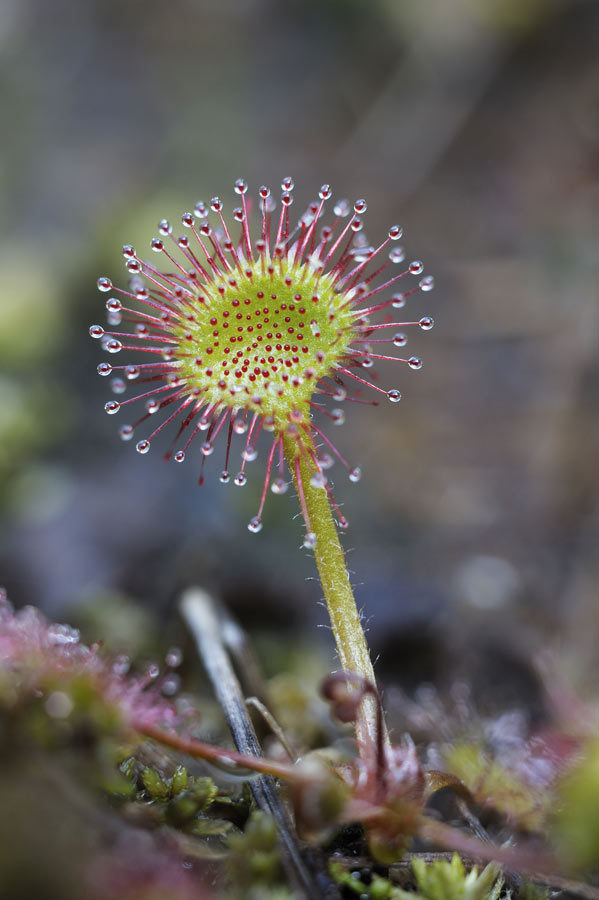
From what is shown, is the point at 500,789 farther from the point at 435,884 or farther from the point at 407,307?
the point at 407,307

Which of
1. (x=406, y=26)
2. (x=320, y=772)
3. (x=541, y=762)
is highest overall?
(x=406, y=26)

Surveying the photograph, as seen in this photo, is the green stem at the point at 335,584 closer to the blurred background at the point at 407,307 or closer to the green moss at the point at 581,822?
the green moss at the point at 581,822

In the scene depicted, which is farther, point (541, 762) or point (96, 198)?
point (96, 198)

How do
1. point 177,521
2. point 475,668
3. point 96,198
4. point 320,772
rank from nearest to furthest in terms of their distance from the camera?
point 320,772 < point 475,668 < point 177,521 < point 96,198

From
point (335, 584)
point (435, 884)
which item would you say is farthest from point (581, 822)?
point (335, 584)

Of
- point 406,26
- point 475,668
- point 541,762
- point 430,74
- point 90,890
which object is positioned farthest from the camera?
point 406,26

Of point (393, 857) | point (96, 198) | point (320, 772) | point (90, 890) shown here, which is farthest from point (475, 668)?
point (96, 198)

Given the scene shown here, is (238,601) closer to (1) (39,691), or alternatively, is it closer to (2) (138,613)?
(2) (138,613)

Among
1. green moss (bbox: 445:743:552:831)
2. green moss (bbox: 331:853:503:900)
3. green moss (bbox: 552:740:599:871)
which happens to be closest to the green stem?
green moss (bbox: 331:853:503:900)
